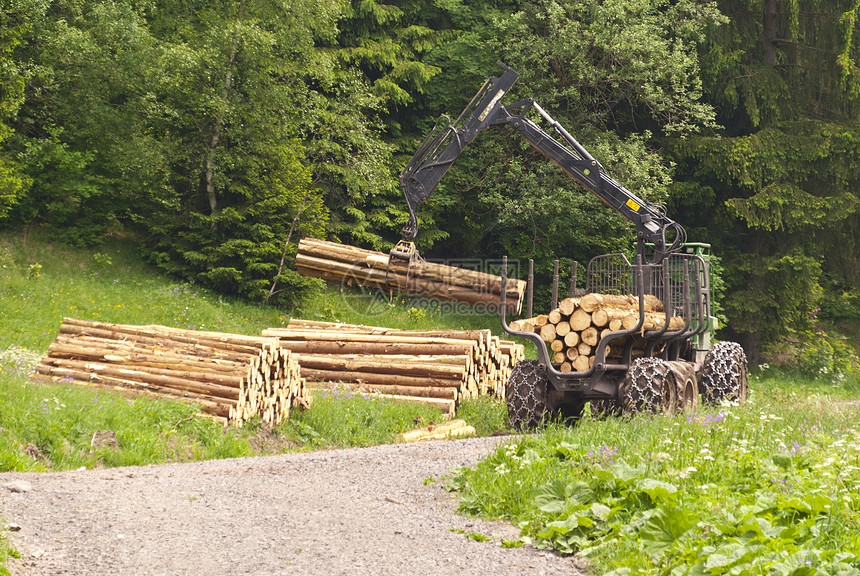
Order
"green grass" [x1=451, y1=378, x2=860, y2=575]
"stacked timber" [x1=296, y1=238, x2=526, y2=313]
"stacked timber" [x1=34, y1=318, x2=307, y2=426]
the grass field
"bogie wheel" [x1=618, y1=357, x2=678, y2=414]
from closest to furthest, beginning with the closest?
"green grass" [x1=451, y1=378, x2=860, y2=575] < the grass field < "bogie wheel" [x1=618, y1=357, x2=678, y2=414] < "stacked timber" [x1=34, y1=318, x2=307, y2=426] < "stacked timber" [x1=296, y1=238, x2=526, y2=313]

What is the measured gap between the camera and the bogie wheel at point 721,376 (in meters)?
11.1

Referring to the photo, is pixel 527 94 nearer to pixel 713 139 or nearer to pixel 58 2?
pixel 713 139

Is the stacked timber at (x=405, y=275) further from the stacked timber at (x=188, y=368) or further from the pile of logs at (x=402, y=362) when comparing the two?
the stacked timber at (x=188, y=368)

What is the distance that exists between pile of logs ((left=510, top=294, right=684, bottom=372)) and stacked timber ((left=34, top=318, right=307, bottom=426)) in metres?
3.28

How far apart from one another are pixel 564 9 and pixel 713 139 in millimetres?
5767

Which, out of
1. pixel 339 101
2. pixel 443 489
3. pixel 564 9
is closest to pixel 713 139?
pixel 564 9

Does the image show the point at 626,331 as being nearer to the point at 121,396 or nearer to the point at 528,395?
the point at 528,395

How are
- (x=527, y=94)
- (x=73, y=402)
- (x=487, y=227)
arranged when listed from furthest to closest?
(x=487, y=227) < (x=527, y=94) < (x=73, y=402)

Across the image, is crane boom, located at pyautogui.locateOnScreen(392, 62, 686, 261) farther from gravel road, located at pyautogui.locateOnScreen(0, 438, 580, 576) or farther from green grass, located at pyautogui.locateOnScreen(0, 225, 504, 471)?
gravel road, located at pyautogui.locateOnScreen(0, 438, 580, 576)

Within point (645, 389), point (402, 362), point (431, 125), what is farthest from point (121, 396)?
point (431, 125)

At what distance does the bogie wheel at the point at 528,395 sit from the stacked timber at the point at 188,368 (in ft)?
9.96

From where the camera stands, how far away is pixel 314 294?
1908 cm

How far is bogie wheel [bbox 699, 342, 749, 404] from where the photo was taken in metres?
11.1

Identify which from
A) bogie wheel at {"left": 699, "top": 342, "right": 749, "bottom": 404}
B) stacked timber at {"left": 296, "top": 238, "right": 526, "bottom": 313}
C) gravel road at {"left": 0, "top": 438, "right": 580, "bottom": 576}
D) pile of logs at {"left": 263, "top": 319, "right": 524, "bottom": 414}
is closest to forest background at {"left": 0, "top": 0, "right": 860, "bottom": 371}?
stacked timber at {"left": 296, "top": 238, "right": 526, "bottom": 313}
